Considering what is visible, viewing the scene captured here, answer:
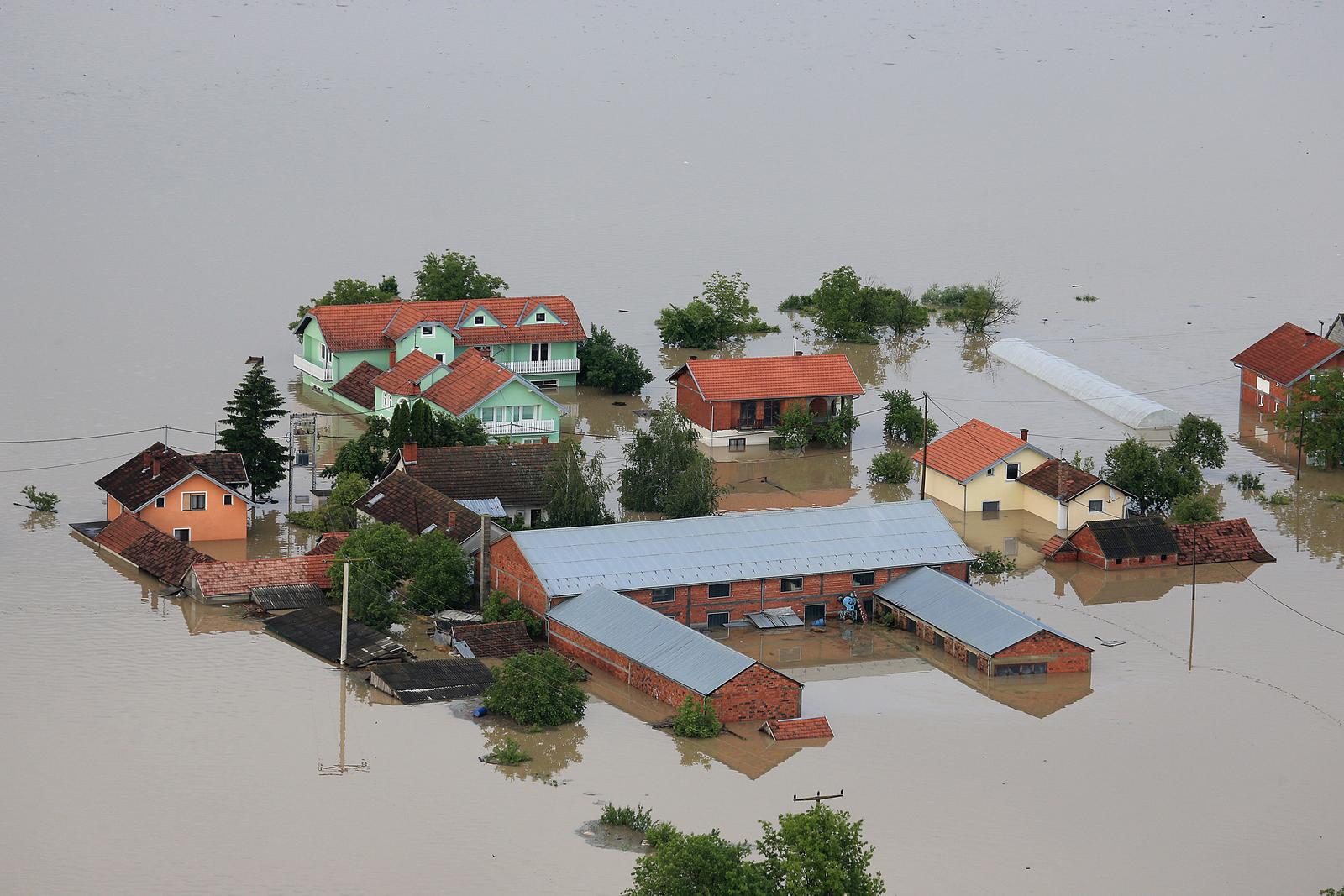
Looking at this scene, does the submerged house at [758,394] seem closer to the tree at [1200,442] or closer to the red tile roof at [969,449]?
the red tile roof at [969,449]

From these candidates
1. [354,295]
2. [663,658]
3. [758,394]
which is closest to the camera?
[663,658]

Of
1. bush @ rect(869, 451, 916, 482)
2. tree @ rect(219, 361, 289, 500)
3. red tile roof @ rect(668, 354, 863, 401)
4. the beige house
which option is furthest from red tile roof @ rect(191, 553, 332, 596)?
bush @ rect(869, 451, 916, 482)

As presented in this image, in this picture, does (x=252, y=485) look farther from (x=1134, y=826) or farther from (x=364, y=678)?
(x=1134, y=826)

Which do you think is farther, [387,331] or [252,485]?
[387,331]

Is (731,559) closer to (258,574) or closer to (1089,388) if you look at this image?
(258,574)

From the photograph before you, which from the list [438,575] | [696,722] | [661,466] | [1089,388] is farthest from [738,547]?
[1089,388]

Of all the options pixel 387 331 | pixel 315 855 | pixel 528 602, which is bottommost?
pixel 315 855

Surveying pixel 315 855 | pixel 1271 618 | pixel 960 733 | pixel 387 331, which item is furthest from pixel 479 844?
pixel 387 331
